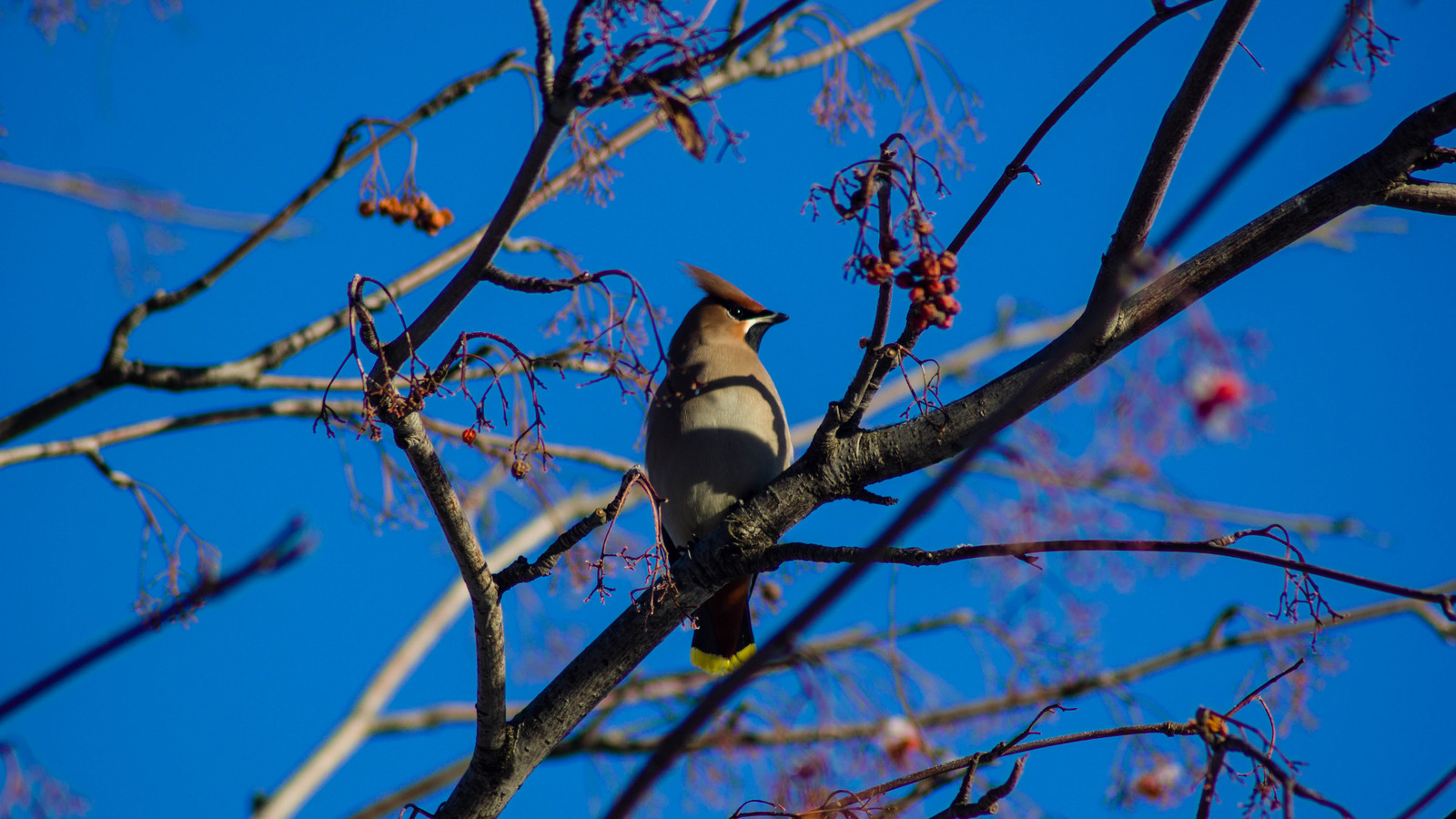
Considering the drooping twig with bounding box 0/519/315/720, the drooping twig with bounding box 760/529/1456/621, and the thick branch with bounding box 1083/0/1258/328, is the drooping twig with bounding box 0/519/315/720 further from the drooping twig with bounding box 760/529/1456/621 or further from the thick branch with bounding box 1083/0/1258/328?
the thick branch with bounding box 1083/0/1258/328

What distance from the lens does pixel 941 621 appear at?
6770mm

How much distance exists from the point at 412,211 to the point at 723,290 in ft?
4.04

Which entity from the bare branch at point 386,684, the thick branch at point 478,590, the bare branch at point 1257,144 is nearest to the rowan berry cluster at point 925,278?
the thick branch at point 478,590

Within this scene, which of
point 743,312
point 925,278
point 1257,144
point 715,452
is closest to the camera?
point 1257,144

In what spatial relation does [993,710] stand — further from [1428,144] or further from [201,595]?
[201,595]

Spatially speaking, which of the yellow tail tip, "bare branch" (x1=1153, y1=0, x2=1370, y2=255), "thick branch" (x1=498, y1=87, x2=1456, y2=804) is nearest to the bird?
the yellow tail tip

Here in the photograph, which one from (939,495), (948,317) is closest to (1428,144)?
(948,317)

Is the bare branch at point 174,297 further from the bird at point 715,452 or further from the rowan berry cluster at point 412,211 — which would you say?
the bird at point 715,452

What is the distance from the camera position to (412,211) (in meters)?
3.93

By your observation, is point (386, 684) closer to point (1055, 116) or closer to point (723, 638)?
point (723, 638)

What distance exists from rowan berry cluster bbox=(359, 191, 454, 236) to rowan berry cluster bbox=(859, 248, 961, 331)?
2.33m

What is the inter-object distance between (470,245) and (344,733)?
368 cm

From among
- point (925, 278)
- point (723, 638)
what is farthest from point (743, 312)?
point (925, 278)

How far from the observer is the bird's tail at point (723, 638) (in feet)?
13.1
